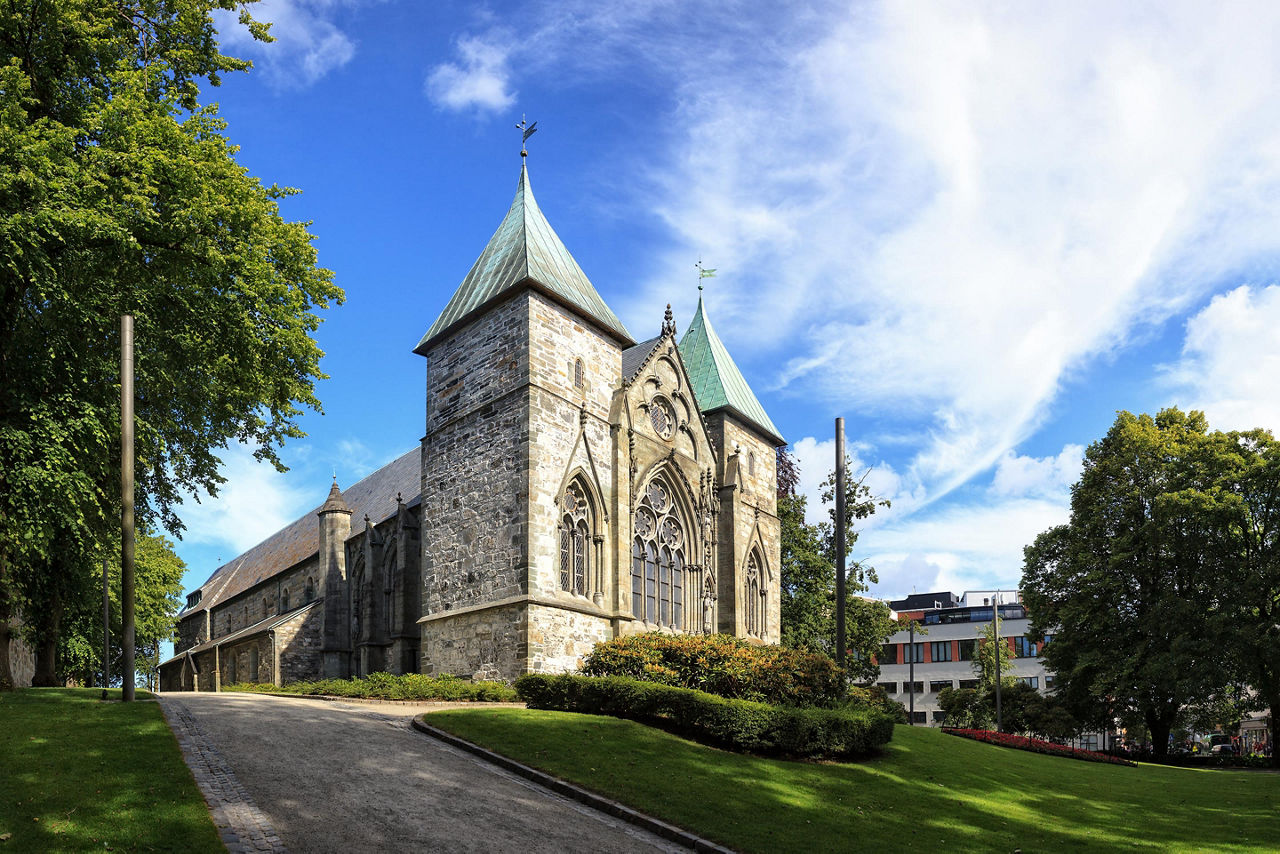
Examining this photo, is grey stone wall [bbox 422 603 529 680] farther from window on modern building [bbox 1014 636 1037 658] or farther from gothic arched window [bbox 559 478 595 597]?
window on modern building [bbox 1014 636 1037 658]

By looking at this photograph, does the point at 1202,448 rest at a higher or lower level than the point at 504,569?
higher

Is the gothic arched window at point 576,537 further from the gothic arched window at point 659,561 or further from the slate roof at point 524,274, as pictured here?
the slate roof at point 524,274

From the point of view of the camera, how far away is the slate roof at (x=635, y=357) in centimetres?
3306

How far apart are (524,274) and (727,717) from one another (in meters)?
14.8

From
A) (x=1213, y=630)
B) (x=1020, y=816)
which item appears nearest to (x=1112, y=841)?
(x=1020, y=816)

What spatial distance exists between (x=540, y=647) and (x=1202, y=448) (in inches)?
1063

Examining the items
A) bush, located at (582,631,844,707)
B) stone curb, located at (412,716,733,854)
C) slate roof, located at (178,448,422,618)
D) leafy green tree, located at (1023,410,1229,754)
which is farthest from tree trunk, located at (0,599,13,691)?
leafy green tree, located at (1023,410,1229,754)

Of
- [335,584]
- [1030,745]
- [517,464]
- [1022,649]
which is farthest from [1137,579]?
[1022,649]

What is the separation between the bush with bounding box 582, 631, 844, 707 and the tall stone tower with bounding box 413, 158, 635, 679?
13.8 feet

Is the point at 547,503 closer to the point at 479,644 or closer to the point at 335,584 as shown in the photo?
the point at 479,644

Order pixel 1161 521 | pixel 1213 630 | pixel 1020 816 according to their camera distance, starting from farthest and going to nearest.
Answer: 1. pixel 1161 521
2. pixel 1213 630
3. pixel 1020 816

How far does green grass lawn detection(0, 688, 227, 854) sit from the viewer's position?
373 inches

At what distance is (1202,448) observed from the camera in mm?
36688

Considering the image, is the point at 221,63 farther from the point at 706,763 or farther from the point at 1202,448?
the point at 1202,448
